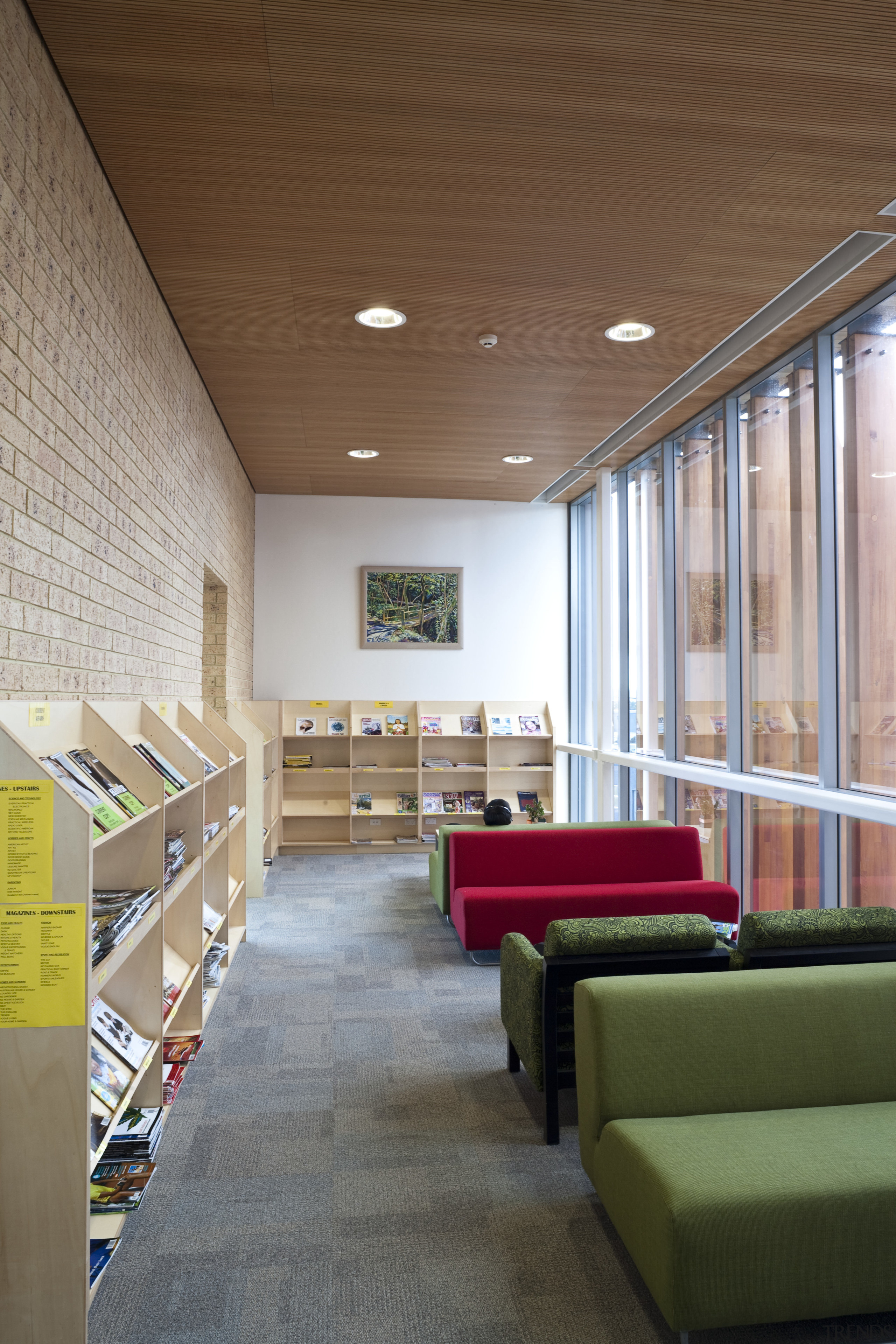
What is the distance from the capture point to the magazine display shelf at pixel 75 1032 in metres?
1.99

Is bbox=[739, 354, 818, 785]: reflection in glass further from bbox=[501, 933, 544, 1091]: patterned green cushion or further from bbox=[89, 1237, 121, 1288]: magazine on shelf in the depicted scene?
bbox=[89, 1237, 121, 1288]: magazine on shelf

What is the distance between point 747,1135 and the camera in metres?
2.22

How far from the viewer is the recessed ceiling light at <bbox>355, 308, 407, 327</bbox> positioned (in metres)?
4.38

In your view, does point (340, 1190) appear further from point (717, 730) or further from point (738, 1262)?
point (717, 730)

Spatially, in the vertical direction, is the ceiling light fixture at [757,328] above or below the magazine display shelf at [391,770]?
above

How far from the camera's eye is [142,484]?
383 cm

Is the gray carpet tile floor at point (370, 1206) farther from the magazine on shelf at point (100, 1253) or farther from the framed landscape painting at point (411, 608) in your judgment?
the framed landscape painting at point (411, 608)

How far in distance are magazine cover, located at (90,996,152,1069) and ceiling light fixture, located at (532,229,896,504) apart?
3965 millimetres

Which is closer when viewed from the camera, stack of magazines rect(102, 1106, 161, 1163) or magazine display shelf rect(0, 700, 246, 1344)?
magazine display shelf rect(0, 700, 246, 1344)

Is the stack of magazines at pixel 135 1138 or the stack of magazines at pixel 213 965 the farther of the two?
the stack of magazines at pixel 213 965

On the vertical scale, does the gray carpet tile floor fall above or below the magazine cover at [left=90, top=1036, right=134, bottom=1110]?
below

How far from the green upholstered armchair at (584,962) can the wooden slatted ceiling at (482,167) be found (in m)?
2.61

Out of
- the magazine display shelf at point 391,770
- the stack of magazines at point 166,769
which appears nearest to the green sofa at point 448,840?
the stack of magazines at point 166,769

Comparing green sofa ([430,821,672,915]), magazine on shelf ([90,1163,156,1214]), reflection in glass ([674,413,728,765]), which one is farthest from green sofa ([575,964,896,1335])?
reflection in glass ([674,413,728,765])
